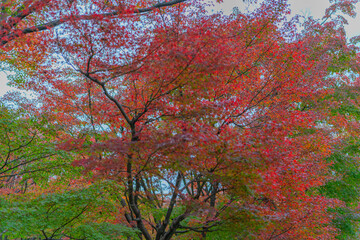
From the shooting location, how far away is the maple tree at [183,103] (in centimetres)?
553

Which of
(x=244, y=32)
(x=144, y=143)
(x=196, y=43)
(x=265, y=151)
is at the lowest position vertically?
(x=265, y=151)

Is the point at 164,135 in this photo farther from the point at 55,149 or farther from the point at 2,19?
the point at 2,19

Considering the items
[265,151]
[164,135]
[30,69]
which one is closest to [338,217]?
[265,151]

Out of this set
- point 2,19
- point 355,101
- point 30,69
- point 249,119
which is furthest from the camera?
point 355,101

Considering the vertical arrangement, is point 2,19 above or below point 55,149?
above

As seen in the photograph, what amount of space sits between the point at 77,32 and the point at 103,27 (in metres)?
0.58

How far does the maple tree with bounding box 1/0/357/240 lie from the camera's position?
5527 mm

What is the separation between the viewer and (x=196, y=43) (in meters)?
5.55

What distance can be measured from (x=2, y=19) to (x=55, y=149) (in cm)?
340

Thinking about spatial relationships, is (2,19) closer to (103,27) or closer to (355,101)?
(103,27)

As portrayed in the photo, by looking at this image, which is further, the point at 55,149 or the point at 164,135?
the point at 55,149

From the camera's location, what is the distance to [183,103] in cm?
581

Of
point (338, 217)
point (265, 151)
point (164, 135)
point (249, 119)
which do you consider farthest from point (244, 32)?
point (338, 217)

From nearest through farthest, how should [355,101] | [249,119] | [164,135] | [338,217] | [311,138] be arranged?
1. [164,135]
2. [249,119]
3. [311,138]
4. [338,217]
5. [355,101]
